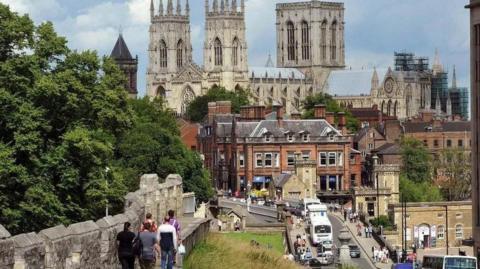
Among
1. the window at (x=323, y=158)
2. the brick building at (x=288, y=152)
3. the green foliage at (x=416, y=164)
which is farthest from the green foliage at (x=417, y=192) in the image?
the green foliage at (x=416, y=164)

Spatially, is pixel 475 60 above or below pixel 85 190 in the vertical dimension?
above

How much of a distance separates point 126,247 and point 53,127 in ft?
79.6

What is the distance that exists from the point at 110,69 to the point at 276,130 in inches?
2706

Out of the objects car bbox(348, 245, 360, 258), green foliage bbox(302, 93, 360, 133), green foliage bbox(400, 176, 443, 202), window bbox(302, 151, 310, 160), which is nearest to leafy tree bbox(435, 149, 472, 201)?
green foliage bbox(400, 176, 443, 202)

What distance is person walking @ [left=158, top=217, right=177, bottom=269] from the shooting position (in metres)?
26.7

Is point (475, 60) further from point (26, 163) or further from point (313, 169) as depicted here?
point (313, 169)

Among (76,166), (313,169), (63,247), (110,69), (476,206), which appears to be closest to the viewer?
(63,247)

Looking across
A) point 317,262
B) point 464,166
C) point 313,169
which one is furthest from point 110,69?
point 464,166

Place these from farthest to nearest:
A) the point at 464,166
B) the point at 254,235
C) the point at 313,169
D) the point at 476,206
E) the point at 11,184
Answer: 1. the point at 464,166
2. the point at 313,169
3. the point at 254,235
4. the point at 476,206
5. the point at 11,184

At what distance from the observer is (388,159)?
5497 inches

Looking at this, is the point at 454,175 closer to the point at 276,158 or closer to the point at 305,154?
the point at 305,154

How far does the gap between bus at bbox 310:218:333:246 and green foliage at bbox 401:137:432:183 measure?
1969 inches

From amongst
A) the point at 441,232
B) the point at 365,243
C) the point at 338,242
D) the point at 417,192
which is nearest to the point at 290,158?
the point at 417,192

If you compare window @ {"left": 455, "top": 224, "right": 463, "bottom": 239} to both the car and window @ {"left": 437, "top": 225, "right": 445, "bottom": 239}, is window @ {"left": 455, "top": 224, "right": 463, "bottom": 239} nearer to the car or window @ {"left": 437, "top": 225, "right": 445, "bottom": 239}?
window @ {"left": 437, "top": 225, "right": 445, "bottom": 239}
